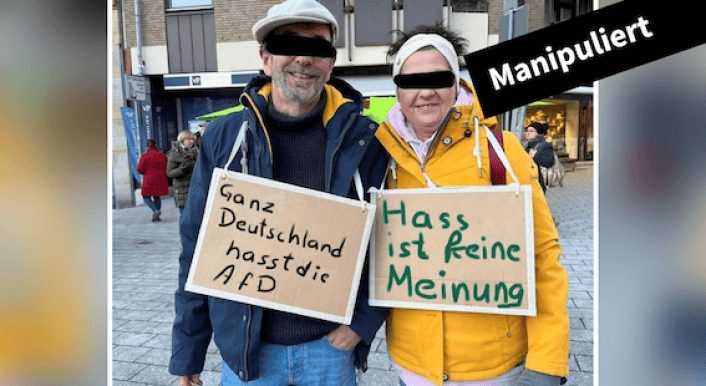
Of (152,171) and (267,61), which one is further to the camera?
(152,171)

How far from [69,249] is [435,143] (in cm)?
96

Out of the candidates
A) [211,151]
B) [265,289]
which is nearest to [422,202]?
[265,289]

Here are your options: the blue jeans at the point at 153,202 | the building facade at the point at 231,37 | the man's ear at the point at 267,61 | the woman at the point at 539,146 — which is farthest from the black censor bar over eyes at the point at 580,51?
the building facade at the point at 231,37

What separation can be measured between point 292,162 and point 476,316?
2.38ft

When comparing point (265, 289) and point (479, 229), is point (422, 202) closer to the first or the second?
point (479, 229)

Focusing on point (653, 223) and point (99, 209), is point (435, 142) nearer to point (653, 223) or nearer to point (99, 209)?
point (653, 223)

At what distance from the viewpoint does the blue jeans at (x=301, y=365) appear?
139cm

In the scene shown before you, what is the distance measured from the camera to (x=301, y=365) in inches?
54.8

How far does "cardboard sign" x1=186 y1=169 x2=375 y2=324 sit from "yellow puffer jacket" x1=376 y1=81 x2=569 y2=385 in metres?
0.23

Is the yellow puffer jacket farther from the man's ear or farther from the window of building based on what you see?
the window of building

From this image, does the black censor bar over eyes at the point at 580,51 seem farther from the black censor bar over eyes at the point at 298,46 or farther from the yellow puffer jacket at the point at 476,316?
the black censor bar over eyes at the point at 298,46

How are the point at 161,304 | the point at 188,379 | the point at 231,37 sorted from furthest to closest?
the point at 231,37 → the point at 161,304 → the point at 188,379

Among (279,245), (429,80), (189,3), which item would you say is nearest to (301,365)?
(279,245)

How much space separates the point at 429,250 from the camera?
1330 mm
